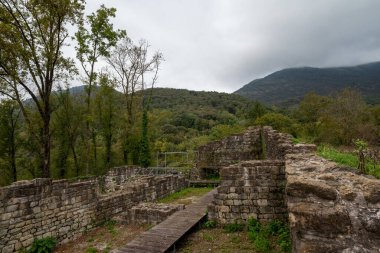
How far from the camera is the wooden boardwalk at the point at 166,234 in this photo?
621 cm

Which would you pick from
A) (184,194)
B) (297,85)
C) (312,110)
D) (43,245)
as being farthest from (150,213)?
(297,85)

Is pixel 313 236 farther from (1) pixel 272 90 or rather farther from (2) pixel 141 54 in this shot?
(1) pixel 272 90

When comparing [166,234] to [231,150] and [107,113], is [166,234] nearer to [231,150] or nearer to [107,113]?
[231,150]

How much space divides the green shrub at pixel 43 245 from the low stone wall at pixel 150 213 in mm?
2696

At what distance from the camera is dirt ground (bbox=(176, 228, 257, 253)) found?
5.95m

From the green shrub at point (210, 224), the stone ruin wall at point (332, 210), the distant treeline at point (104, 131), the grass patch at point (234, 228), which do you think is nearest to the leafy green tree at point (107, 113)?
the distant treeline at point (104, 131)

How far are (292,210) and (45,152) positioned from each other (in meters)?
16.8

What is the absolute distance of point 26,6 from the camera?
15.7 meters

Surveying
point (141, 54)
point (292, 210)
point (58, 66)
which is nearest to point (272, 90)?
point (141, 54)

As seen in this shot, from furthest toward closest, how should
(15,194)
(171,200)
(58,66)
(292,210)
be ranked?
(58,66) → (171,200) → (15,194) → (292,210)

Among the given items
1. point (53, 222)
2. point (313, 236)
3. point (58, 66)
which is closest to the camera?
point (313, 236)

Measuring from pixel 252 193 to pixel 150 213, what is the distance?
14.8ft

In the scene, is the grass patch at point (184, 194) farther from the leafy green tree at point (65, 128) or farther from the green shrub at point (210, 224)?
the leafy green tree at point (65, 128)

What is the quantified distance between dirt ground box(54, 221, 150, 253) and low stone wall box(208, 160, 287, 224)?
3.32 m
